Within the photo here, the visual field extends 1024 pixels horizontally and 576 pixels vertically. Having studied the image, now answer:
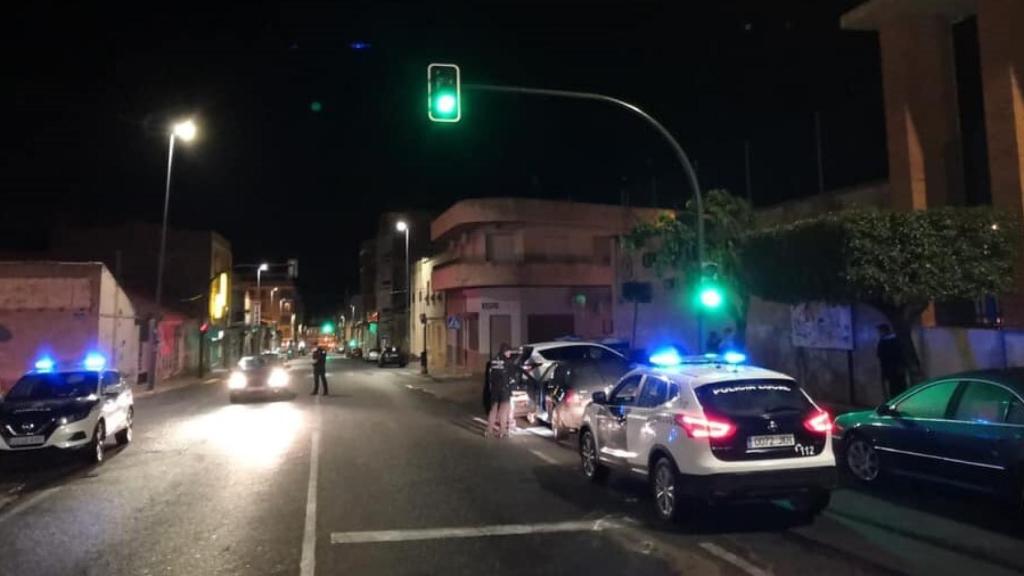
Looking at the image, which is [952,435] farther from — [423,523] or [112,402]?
[112,402]

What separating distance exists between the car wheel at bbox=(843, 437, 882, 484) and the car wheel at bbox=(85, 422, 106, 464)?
37.6ft

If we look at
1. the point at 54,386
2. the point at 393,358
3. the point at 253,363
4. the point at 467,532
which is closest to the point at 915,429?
the point at 467,532

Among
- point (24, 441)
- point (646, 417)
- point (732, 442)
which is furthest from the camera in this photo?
point (24, 441)

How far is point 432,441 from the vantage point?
14.9 metres

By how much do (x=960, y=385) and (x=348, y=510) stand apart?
687 centimetres

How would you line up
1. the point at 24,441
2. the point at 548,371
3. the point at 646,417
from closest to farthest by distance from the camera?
the point at 646,417, the point at 24,441, the point at 548,371

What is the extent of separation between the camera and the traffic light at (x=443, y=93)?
13.5m

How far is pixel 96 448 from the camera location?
42.7ft

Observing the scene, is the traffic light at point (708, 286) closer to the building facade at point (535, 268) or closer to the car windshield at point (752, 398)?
the car windshield at point (752, 398)

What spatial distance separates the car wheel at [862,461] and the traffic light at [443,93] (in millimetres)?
7950

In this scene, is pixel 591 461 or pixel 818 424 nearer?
pixel 818 424

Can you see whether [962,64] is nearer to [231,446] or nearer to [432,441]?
[432,441]

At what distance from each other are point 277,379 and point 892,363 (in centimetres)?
1868

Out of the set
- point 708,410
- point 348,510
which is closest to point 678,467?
point 708,410
